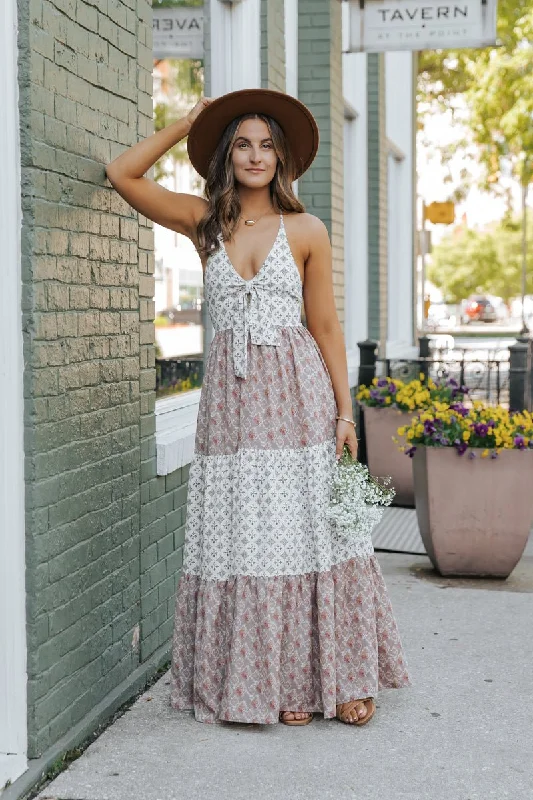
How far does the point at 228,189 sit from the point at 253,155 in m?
0.14

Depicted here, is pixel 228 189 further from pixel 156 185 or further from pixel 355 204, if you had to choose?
pixel 355 204

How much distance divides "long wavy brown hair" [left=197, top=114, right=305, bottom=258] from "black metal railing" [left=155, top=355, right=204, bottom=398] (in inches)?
41.9

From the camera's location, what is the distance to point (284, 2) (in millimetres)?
7695

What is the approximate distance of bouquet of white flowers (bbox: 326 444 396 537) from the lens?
13.4 ft

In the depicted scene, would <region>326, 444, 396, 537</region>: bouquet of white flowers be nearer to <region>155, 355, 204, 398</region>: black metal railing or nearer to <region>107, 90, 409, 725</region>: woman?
<region>107, 90, 409, 725</region>: woman

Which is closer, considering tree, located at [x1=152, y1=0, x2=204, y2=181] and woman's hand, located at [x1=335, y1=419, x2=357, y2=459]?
woman's hand, located at [x1=335, y1=419, x2=357, y2=459]

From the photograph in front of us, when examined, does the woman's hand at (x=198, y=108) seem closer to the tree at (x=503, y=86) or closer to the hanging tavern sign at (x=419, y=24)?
the hanging tavern sign at (x=419, y=24)

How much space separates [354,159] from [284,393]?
7198 mm

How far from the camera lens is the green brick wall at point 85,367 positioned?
3547 millimetres

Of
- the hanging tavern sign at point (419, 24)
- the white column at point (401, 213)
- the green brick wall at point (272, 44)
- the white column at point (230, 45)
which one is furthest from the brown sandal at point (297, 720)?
the white column at point (401, 213)

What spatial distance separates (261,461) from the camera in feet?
13.4

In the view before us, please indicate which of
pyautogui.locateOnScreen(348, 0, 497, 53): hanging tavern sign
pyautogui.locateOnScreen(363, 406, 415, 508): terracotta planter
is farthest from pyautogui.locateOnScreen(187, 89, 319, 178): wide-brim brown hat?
pyautogui.locateOnScreen(363, 406, 415, 508): terracotta planter

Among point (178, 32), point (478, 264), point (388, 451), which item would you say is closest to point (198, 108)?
point (178, 32)

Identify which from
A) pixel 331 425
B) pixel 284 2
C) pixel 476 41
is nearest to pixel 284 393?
pixel 331 425
